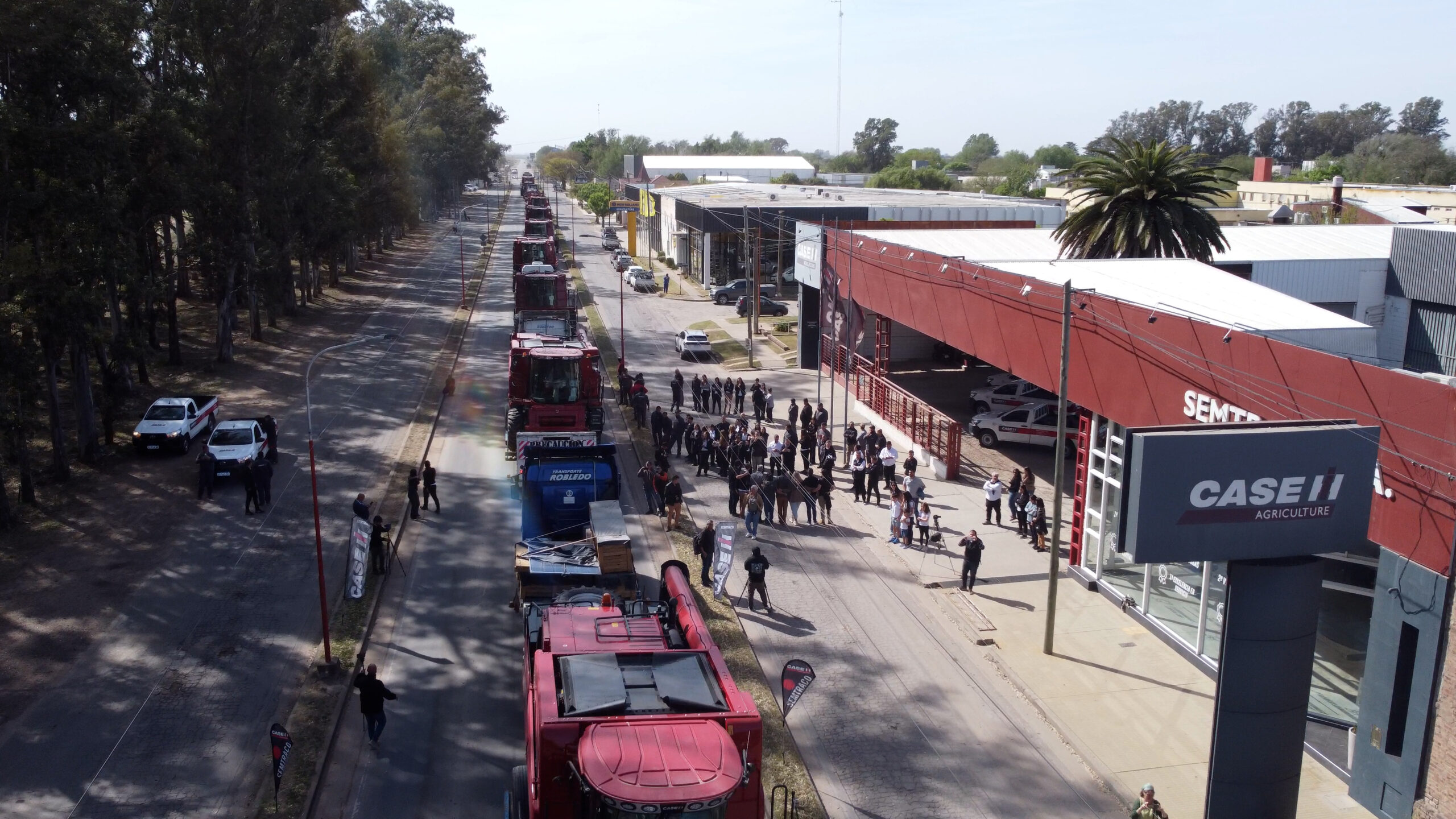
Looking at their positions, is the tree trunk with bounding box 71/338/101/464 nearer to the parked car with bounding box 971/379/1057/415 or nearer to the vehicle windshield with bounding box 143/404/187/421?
the vehicle windshield with bounding box 143/404/187/421

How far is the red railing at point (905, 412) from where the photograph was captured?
29594mm

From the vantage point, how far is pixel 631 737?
1057 centimetres

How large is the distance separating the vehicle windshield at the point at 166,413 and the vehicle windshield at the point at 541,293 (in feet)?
55.0

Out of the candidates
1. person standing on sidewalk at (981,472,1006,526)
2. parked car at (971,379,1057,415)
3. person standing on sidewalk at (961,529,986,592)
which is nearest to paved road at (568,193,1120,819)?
person standing on sidewalk at (961,529,986,592)

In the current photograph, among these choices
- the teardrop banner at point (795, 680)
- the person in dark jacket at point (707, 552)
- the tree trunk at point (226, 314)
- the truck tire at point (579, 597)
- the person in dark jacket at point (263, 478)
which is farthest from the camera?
the tree trunk at point (226, 314)

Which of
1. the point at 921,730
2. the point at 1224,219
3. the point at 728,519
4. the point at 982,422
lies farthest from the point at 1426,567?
the point at 1224,219

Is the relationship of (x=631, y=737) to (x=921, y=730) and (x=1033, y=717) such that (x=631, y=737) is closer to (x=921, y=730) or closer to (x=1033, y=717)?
(x=921, y=730)

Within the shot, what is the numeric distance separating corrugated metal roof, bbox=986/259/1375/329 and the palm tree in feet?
9.11

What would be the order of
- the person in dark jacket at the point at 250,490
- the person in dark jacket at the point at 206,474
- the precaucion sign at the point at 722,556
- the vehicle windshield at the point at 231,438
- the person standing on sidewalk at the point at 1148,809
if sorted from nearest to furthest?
the person standing on sidewalk at the point at 1148,809, the precaucion sign at the point at 722,556, the person in dark jacket at the point at 250,490, the person in dark jacket at the point at 206,474, the vehicle windshield at the point at 231,438

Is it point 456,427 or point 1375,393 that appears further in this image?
point 456,427

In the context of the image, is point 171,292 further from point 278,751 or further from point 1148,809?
point 1148,809

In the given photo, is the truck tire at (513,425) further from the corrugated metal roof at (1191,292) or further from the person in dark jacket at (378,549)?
the corrugated metal roof at (1191,292)

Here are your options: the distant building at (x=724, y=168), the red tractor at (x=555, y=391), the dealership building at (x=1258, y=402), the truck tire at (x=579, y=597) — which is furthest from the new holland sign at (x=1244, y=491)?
the distant building at (x=724, y=168)

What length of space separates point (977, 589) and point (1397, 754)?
8.81 metres
